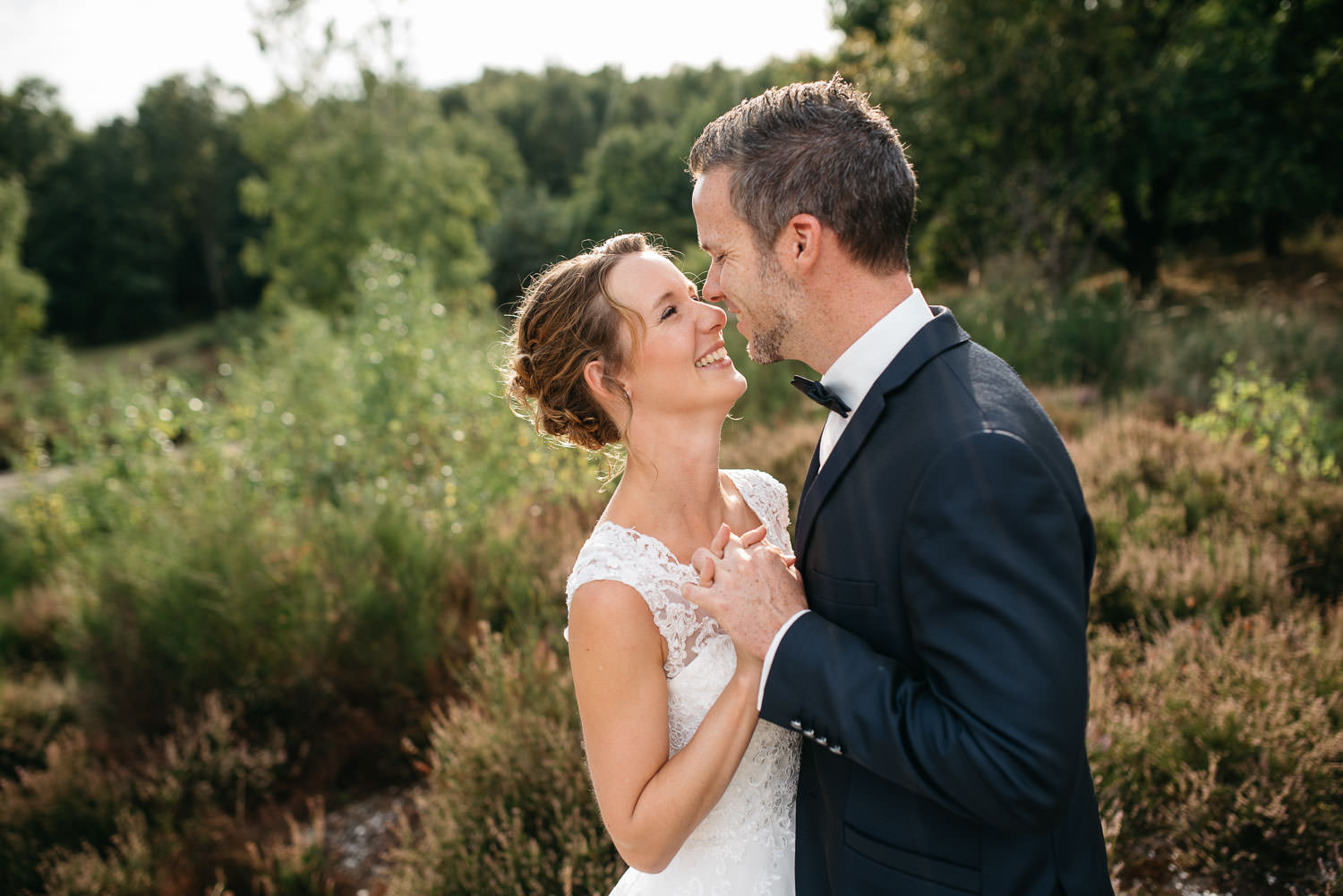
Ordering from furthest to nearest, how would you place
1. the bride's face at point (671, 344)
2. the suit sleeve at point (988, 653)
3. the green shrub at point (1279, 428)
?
1. the green shrub at point (1279, 428)
2. the bride's face at point (671, 344)
3. the suit sleeve at point (988, 653)

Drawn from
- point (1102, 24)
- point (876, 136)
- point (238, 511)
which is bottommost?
point (238, 511)

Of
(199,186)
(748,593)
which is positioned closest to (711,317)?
(748,593)

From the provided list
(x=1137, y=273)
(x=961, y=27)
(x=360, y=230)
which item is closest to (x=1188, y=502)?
(x=961, y=27)

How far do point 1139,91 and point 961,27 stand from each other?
11.2 ft

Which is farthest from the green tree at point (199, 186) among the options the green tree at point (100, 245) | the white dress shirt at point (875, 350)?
the white dress shirt at point (875, 350)

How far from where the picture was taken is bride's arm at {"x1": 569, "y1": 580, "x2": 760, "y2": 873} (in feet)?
5.98

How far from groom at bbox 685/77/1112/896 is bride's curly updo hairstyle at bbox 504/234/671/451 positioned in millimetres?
461

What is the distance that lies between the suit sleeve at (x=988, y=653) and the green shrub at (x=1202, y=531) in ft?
10.2

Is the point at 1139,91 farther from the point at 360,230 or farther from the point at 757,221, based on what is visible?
the point at 360,230

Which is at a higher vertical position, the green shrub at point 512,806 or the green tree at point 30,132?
the green tree at point 30,132

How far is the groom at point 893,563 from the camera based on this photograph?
1.30 metres

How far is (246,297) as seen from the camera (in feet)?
174

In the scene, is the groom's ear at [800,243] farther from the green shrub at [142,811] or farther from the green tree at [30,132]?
the green tree at [30,132]

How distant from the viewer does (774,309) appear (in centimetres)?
183
